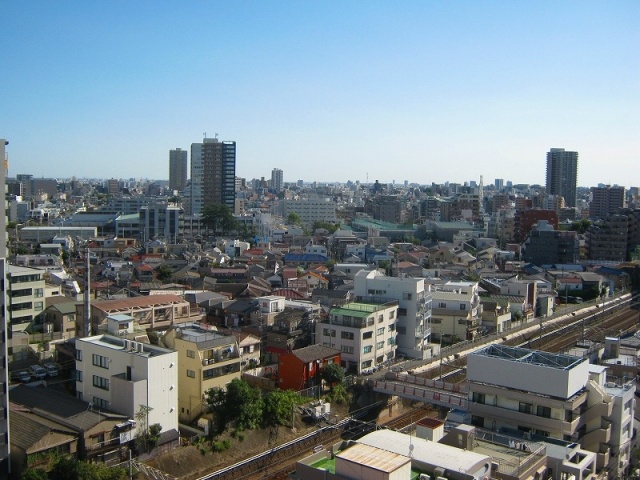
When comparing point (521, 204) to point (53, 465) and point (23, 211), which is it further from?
point (53, 465)

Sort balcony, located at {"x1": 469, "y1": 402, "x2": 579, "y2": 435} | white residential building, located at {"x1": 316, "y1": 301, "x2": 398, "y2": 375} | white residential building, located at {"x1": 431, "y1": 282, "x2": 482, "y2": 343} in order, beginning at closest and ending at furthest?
balcony, located at {"x1": 469, "y1": 402, "x2": 579, "y2": 435} < white residential building, located at {"x1": 316, "y1": 301, "x2": 398, "y2": 375} < white residential building, located at {"x1": 431, "y1": 282, "x2": 482, "y2": 343}

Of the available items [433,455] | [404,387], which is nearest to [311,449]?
[404,387]

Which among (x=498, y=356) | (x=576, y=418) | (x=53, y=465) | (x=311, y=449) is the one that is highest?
(x=498, y=356)

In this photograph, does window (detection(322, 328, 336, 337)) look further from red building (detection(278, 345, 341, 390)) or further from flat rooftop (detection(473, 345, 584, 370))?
flat rooftop (detection(473, 345, 584, 370))

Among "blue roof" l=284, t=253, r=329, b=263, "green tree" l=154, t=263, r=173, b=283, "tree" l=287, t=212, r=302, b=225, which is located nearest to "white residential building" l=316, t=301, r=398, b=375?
"green tree" l=154, t=263, r=173, b=283

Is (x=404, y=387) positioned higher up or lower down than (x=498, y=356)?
lower down

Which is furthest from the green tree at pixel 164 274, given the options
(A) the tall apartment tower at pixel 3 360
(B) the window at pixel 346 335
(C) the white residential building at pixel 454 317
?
(A) the tall apartment tower at pixel 3 360

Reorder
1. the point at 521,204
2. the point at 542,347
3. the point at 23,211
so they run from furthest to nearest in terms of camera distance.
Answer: the point at 521,204 < the point at 23,211 < the point at 542,347
